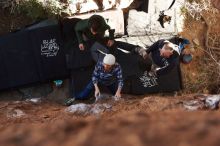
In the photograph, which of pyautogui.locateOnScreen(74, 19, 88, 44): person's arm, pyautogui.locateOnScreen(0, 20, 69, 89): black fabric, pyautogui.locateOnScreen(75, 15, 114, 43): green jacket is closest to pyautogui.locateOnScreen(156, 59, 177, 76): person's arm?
pyautogui.locateOnScreen(75, 15, 114, 43): green jacket

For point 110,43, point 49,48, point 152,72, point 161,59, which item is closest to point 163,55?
point 161,59

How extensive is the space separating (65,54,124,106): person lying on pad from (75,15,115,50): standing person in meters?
0.73

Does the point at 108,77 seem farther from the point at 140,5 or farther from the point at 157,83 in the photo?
the point at 140,5

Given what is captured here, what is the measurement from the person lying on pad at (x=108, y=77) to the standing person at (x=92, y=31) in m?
0.73

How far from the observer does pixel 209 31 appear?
27.7ft

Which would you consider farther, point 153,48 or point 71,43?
point 71,43

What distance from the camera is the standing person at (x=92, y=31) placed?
586cm

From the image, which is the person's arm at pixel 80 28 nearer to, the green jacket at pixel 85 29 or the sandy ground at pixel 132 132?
the green jacket at pixel 85 29

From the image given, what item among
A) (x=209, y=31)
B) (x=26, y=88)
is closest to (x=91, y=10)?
(x=26, y=88)

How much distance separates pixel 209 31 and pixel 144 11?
5.94 ft

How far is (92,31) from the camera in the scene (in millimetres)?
5996

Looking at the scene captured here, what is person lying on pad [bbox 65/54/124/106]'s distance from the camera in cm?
513

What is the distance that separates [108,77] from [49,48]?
143 centimetres

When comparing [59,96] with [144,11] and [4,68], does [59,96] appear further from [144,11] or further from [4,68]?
[144,11]
